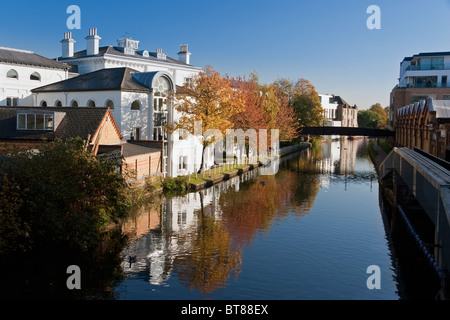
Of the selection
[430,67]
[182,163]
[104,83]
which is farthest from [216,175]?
[430,67]

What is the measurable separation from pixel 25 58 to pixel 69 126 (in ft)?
80.2

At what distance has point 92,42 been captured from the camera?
62.9 metres

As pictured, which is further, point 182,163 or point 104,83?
point 104,83

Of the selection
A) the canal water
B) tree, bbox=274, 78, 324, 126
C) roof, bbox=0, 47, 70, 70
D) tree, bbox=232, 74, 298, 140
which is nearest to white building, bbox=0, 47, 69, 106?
roof, bbox=0, 47, 70, 70

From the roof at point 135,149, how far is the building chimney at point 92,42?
99.4ft

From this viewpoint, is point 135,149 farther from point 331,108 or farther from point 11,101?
point 331,108

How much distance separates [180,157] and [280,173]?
44.2ft

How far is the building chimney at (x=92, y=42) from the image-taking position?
62.7 meters

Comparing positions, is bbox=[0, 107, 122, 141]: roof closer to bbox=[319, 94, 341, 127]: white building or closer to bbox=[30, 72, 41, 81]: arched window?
bbox=[30, 72, 41, 81]: arched window

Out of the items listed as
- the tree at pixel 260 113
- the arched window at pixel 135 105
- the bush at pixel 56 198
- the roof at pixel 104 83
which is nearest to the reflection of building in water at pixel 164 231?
the bush at pixel 56 198

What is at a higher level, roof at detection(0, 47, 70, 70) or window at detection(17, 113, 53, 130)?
roof at detection(0, 47, 70, 70)

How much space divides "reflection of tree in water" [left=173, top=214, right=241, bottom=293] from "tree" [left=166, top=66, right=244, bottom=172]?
1609 cm

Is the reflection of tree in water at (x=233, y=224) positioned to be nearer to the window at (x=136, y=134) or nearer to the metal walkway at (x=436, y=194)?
the metal walkway at (x=436, y=194)

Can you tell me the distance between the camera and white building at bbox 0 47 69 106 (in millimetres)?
48312
